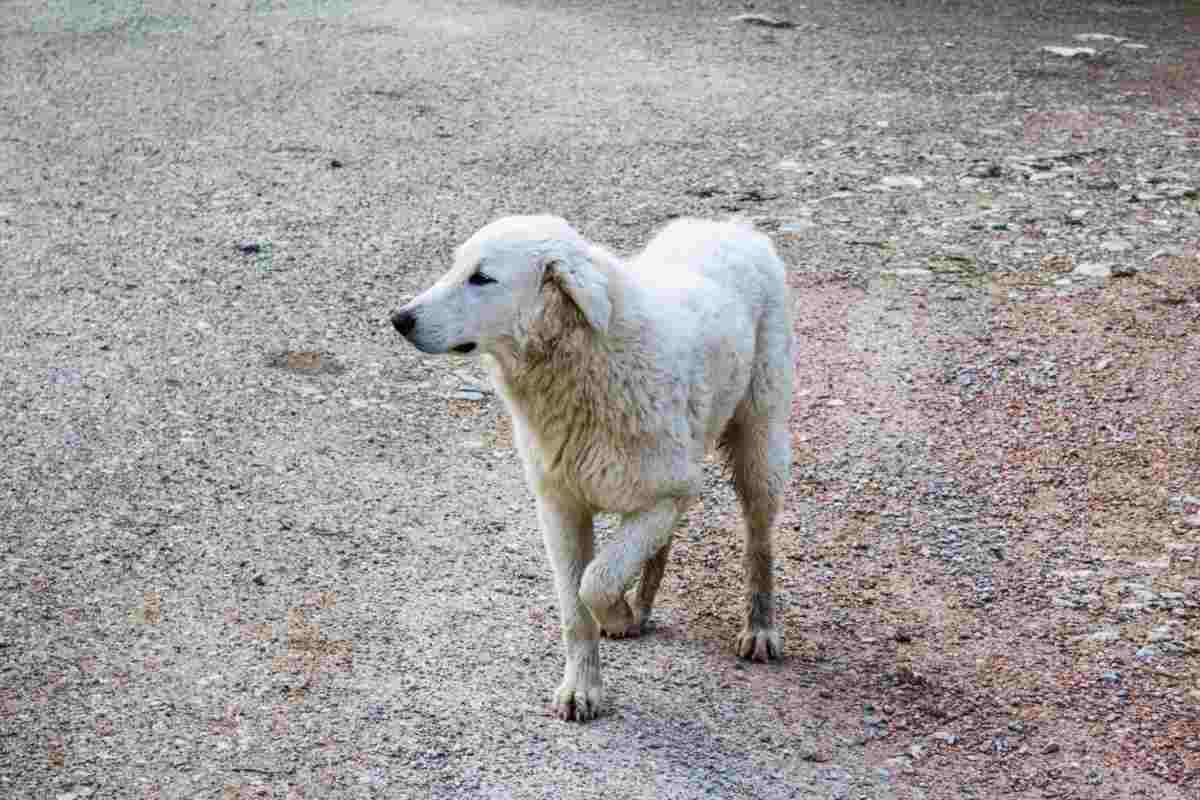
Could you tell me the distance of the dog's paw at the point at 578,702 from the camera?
4.98m

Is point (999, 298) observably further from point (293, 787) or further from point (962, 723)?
point (293, 787)

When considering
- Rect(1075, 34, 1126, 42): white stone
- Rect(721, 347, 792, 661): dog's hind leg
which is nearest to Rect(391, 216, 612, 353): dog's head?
Rect(721, 347, 792, 661): dog's hind leg

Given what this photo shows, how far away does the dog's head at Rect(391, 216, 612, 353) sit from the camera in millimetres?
4637

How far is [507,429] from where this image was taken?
283 inches

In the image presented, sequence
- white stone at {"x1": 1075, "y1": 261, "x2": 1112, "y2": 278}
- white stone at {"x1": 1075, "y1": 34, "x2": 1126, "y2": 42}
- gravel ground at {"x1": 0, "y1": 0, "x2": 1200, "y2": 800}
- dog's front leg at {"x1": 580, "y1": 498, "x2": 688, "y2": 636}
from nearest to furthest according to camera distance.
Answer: dog's front leg at {"x1": 580, "y1": 498, "x2": 688, "y2": 636} → gravel ground at {"x1": 0, "y1": 0, "x2": 1200, "y2": 800} → white stone at {"x1": 1075, "y1": 261, "x2": 1112, "y2": 278} → white stone at {"x1": 1075, "y1": 34, "x2": 1126, "y2": 42}

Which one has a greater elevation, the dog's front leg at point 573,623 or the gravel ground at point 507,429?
the dog's front leg at point 573,623

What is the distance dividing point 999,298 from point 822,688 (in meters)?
3.64

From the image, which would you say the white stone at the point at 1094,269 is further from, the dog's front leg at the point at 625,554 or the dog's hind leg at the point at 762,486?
the dog's front leg at the point at 625,554

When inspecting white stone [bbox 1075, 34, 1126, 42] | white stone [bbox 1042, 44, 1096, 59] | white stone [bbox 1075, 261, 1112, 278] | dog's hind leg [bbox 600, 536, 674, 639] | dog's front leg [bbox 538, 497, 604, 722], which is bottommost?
white stone [bbox 1075, 34, 1126, 42]

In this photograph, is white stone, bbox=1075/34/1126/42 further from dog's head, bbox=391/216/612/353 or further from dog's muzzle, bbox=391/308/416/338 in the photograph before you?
dog's muzzle, bbox=391/308/416/338

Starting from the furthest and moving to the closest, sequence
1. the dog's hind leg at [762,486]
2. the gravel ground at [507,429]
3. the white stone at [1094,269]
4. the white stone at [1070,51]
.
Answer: the white stone at [1070,51] < the white stone at [1094,269] < the dog's hind leg at [762,486] < the gravel ground at [507,429]

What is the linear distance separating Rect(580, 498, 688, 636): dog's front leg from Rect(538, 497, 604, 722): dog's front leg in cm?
9

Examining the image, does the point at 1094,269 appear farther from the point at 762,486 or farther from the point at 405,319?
the point at 405,319

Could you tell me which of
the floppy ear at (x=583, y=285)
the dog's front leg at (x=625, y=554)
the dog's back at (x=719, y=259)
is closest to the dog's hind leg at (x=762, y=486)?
the dog's back at (x=719, y=259)
